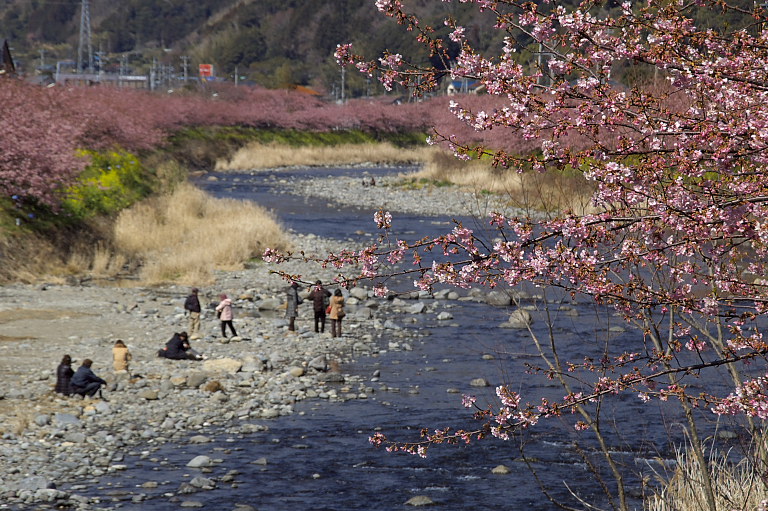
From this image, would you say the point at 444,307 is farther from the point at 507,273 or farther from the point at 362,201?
the point at 362,201

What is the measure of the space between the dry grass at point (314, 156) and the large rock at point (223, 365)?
206 feet

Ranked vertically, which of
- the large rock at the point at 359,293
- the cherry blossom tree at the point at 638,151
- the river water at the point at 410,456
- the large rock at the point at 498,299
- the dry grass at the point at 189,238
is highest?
the cherry blossom tree at the point at 638,151

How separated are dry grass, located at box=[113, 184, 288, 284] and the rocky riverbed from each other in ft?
4.48

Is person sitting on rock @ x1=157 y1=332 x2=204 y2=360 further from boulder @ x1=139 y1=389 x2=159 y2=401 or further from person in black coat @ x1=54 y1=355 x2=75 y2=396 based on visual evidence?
person in black coat @ x1=54 y1=355 x2=75 y2=396

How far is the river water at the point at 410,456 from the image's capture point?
15.3m

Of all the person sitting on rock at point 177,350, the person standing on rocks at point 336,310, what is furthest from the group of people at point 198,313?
the person standing on rocks at point 336,310

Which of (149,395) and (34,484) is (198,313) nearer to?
(149,395)

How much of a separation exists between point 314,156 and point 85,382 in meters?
80.5

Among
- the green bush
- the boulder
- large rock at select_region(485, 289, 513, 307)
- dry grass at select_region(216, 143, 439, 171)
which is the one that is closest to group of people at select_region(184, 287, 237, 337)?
the boulder

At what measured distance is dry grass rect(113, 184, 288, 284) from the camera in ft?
111

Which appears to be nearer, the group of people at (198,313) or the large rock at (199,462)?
the large rock at (199,462)

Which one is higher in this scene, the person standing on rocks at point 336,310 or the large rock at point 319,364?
the person standing on rocks at point 336,310

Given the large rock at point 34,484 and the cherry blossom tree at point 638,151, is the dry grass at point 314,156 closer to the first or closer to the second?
the large rock at point 34,484

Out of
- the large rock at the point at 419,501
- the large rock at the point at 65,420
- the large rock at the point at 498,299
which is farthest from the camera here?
the large rock at the point at 498,299
